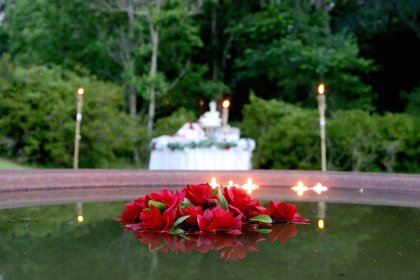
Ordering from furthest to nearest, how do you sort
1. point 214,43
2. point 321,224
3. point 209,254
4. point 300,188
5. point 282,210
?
point 214,43 → point 300,188 → point 321,224 → point 282,210 → point 209,254

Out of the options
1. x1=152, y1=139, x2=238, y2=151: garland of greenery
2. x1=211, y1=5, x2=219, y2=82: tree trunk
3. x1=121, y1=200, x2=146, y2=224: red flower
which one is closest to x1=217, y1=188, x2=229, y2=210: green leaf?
x1=121, y1=200, x2=146, y2=224: red flower

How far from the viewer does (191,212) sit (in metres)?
3.39

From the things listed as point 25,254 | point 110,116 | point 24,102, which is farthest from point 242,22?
point 25,254

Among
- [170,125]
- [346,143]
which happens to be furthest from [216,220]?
[170,125]

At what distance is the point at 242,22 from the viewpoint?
21156 millimetres

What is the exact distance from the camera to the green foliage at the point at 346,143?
48.0 ft

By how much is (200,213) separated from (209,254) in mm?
526

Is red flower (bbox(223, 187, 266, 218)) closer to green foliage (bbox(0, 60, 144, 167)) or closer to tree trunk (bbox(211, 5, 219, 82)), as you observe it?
green foliage (bbox(0, 60, 144, 167))

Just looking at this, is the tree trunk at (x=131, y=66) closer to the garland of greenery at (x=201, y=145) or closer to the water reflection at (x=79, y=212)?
the garland of greenery at (x=201, y=145)

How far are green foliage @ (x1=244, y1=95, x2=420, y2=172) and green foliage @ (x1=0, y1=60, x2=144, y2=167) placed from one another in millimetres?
3493

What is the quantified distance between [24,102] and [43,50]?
271 inches

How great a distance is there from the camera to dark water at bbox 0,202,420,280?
8.44 feet

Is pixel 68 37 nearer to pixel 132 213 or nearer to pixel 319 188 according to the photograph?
pixel 319 188

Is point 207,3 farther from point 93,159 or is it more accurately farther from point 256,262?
point 256,262
